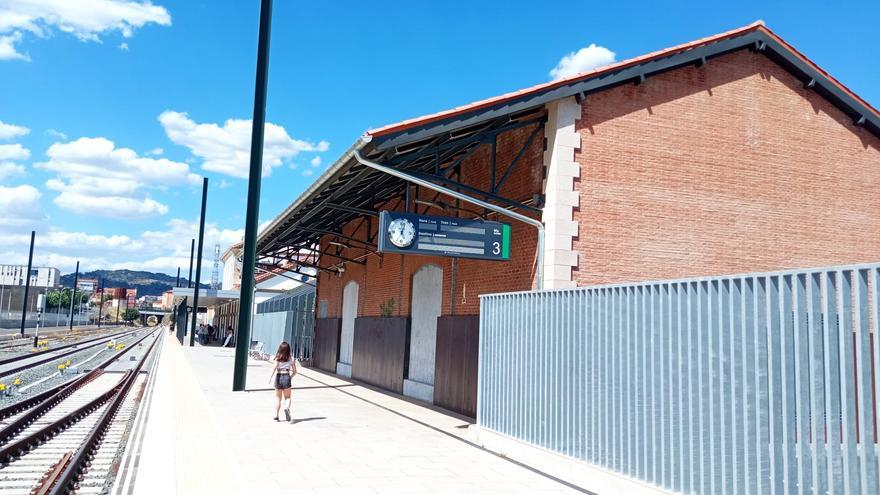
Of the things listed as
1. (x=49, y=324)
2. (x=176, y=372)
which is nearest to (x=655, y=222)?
(x=176, y=372)

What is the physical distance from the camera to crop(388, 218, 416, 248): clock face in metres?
11.0

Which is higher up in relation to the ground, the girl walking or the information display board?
the information display board

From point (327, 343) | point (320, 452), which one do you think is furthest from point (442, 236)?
point (327, 343)

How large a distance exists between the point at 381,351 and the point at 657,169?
9.72m

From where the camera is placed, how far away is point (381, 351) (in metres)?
19.2

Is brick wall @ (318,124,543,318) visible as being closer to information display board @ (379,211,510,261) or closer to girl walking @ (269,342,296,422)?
information display board @ (379,211,510,261)

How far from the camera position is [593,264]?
11.5 m

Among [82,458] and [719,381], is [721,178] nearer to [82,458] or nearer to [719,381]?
[719,381]

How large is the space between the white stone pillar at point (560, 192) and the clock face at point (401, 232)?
221cm

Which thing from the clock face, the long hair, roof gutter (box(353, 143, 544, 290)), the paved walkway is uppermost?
roof gutter (box(353, 143, 544, 290))

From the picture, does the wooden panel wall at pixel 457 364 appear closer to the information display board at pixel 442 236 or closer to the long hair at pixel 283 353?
the information display board at pixel 442 236

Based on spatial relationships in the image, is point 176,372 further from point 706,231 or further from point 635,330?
point 635,330

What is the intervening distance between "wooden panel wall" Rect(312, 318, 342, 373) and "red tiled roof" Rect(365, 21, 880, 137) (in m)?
14.9

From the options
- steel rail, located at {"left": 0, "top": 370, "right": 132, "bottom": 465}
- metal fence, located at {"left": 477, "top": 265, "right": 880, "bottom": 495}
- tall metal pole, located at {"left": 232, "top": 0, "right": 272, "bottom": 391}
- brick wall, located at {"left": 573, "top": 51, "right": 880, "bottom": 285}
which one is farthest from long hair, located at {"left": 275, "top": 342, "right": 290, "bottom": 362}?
tall metal pole, located at {"left": 232, "top": 0, "right": 272, "bottom": 391}
